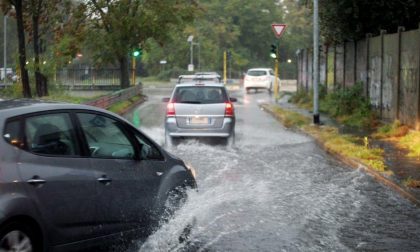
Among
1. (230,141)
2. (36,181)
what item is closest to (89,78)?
(230,141)

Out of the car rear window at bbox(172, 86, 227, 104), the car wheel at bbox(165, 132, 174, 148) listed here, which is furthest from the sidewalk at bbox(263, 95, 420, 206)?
the car wheel at bbox(165, 132, 174, 148)

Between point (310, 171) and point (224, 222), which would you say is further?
point (310, 171)

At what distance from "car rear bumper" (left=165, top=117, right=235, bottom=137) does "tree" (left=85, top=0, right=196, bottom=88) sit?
21.2 metres

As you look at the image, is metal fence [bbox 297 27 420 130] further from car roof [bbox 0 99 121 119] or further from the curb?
car roof [bbox 0 99 121 119]

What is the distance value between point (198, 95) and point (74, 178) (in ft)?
34.1

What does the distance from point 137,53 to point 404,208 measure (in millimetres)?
31503

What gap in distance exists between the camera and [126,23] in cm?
3612

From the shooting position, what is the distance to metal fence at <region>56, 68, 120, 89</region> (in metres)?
44.9

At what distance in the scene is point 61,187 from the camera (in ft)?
17.5

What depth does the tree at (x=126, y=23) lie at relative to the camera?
120 ft

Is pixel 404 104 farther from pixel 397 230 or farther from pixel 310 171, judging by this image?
pixel 397 230

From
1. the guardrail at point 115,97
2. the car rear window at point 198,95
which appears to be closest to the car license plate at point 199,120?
Answer: the car rear window at point 198,95

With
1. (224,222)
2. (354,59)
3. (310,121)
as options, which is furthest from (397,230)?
(354,59)

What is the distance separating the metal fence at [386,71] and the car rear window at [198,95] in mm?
4623
